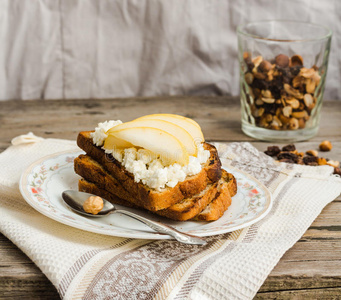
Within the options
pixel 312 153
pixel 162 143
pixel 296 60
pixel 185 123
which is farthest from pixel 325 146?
pixel 162 143

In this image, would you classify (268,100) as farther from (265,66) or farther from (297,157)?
(297,157)

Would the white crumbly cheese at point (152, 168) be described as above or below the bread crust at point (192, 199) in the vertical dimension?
above

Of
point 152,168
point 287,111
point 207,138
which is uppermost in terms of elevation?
point 152,168

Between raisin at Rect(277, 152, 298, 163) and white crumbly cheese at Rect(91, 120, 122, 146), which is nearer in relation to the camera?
white crumbly cheese at Rect(91, 120, 122, 146)

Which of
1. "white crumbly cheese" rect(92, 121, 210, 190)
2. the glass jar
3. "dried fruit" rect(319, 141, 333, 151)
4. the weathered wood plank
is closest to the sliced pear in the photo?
"white crumbly cheese" rect(92, 121, 210, 190)

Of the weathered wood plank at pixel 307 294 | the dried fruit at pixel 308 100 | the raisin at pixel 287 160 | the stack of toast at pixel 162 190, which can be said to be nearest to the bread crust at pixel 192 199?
the stack of toast at pixel 162 190

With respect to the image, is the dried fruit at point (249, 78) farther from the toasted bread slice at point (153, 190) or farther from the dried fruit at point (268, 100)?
the toasted bread slice at point (153, 190)

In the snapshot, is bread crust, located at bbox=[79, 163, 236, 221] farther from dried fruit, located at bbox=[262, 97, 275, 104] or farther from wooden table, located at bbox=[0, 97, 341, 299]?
dried fruit, located at bbox=[262, 97, 275, 104]
